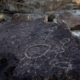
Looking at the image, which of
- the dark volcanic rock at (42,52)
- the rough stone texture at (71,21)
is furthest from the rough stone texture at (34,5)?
the dark volcanic rock at (42,52)

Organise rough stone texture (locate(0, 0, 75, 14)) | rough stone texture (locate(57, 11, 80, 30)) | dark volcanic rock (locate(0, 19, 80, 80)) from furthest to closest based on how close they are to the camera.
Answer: rough stone texture (locate(0, 0, 75, 14))
rough stone texture (locate(57, 11, 80, 30))
dark volcanic rock (locate(0, 19, 80, 80))

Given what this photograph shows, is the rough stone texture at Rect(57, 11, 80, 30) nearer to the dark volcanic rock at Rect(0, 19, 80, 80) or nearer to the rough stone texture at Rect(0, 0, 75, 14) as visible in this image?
the dark volcanic rock at Rect(0, 19, 80, 80)

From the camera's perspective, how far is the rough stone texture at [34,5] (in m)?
9.19

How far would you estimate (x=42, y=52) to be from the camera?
11.0 ft

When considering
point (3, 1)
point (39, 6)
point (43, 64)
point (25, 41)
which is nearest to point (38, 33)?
point (25, 41)

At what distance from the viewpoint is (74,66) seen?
302 centimetres

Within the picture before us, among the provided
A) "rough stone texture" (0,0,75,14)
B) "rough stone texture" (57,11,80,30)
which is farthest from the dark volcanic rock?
"rough stone texture" (0,0,75,14)

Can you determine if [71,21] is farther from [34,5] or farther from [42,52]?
[34,5]

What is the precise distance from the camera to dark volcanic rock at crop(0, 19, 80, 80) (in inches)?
119

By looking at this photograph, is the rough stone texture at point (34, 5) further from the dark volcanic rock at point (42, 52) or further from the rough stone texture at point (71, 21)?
the dark volcanic rock at point (42, 52)

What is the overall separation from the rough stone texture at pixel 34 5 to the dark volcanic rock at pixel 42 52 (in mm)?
5053

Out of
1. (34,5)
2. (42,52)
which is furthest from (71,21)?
(34,5)

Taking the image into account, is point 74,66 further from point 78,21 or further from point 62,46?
point 78,21

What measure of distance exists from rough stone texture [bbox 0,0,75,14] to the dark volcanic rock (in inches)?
199
